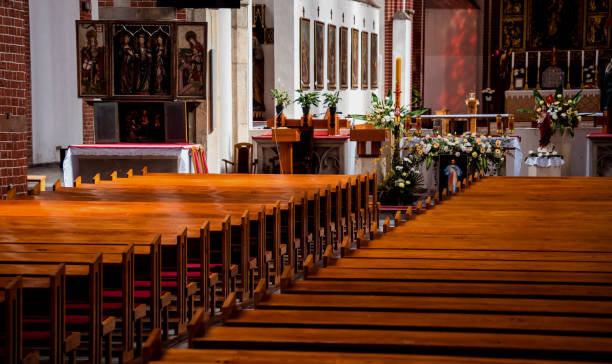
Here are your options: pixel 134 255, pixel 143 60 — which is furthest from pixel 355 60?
pixel 134 255

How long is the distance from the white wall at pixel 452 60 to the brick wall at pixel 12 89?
16.3 metres

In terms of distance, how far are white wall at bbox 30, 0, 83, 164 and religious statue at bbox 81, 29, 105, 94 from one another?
7.71 meters

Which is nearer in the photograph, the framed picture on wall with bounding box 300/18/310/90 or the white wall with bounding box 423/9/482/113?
the framed picture on wall with bounding box 300/18/310/90

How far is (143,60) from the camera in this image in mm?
11000

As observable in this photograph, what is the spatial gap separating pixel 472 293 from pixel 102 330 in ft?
5.36

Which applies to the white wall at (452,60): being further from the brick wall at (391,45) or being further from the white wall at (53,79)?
the white wall at (53,79)

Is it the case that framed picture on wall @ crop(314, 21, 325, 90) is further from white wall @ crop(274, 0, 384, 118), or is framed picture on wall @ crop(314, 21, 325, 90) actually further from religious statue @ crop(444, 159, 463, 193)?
religious statue @ crop(444, 159, 463, 193)

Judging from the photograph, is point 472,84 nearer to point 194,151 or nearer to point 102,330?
point 194,151

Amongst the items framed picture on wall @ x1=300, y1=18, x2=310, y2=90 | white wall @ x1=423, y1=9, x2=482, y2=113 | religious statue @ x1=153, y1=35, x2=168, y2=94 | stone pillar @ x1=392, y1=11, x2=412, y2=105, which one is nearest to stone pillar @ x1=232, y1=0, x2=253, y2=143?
framed picture on wall @ x1=300, y1=18, x2=310, y2=90

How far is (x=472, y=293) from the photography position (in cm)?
341

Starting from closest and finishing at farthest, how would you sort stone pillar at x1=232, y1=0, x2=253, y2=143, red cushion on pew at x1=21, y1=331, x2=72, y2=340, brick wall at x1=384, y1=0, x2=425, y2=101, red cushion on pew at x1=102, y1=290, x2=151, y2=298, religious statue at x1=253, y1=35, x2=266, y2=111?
red cushion on pew at x1=21, y1=331, x2=72, y2=340
red cushion on pew at x1=102, y1=290, x2=151, y2=298
stone pillar at x1=232, y1=0, x2=253, y2=143
religious statue at x1=253, y1=35, x2=266, y2=111
brick wall at x1=384, y1=0, x2=425, y2=101

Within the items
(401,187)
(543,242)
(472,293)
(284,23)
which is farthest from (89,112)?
(472,293)

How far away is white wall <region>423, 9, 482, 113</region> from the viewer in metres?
23.8

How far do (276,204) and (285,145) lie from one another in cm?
604
